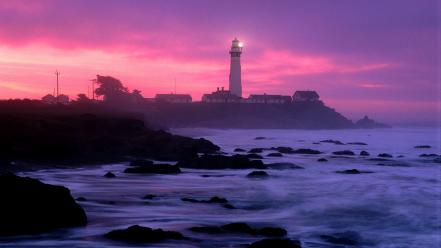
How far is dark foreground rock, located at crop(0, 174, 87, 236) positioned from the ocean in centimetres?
39

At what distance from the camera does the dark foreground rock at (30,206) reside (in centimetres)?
1031

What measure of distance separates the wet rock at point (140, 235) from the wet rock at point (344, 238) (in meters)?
3.36

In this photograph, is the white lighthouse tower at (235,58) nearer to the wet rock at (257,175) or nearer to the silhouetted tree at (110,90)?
the silhouetted tree at (110,90)

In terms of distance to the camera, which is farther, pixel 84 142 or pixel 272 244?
pixel 84 142

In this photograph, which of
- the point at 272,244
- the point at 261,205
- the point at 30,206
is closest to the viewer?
the point at 272,244

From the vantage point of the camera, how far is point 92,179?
1975cm

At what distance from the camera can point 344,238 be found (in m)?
11.8

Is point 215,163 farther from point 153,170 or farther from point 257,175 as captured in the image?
point 153,170

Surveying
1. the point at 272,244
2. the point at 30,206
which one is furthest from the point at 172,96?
the point at 272,244

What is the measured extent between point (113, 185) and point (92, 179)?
1725 mm

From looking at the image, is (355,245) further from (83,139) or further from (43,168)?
(83,139)

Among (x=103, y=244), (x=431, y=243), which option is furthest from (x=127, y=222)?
(x=431, y=243)

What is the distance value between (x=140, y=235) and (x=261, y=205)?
271 inches

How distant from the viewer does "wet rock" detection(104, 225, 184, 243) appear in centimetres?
980
